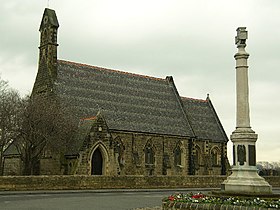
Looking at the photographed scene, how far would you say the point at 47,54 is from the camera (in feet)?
136

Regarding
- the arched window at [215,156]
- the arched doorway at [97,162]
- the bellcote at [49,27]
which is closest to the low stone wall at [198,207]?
the arched doorway at [97,162]

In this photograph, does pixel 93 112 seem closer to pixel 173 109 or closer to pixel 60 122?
pixel 60 122

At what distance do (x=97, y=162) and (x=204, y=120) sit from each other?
20.6 metres

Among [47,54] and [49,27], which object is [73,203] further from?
[49,27]

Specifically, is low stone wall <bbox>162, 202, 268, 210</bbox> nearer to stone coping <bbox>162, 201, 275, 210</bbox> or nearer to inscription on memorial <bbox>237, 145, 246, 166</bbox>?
stone coping <bbox>162, 201, 275, 210</bbox>

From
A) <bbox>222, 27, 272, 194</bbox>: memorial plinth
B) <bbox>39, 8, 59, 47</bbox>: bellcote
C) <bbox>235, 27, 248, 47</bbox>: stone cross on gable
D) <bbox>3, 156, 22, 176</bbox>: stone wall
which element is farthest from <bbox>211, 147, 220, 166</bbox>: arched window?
<bbox>235, 27, 248, 47</bbox>: stone cross on gable

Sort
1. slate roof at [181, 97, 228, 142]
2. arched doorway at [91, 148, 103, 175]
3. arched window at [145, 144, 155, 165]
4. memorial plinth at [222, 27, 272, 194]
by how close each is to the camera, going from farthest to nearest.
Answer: slate roof at [181, 97, 228, 142] → arched window at [145, 144, 155, 165] → arched doorway at [91, 148, 103, 175] → memorial plinth at [222, 27, 272, 194]

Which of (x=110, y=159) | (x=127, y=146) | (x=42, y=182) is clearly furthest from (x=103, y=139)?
(x=42, y=182)

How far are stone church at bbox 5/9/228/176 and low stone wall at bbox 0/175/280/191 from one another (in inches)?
131

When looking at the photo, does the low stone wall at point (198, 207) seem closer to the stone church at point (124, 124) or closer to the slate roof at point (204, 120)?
the stone church at point (124, 124)

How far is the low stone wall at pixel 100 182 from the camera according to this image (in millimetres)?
28766

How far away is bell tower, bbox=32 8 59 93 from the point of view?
41094mm

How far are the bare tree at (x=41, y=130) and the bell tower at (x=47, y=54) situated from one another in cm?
433

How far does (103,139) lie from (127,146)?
5703 millimetres
